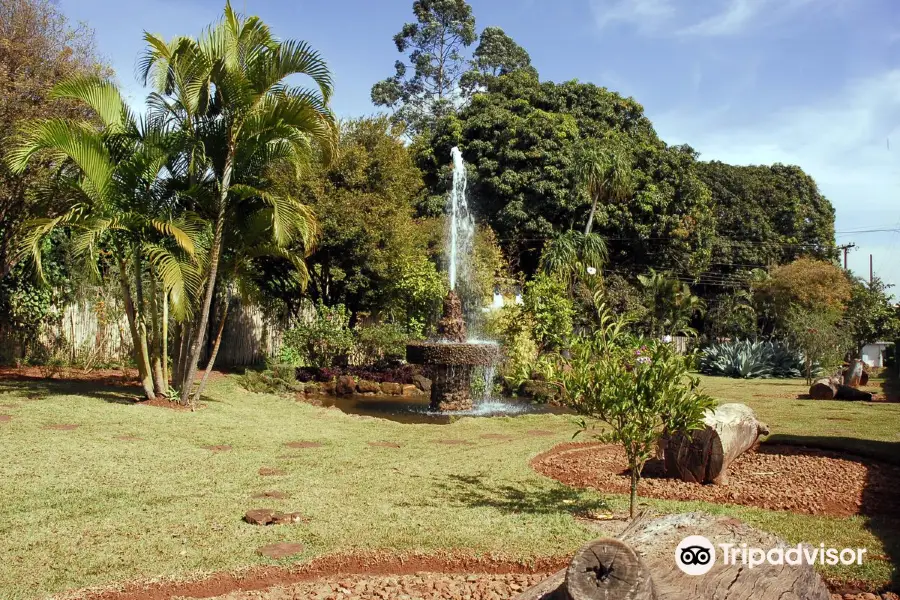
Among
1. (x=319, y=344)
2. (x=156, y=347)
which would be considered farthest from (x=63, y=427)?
(x=319, y=344)

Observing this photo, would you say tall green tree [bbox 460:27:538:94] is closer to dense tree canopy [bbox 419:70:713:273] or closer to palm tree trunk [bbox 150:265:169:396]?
dense tree canopy [bbox 419:70:713:273]

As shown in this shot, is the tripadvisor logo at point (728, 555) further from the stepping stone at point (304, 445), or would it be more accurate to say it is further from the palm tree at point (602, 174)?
the palm tree at point (602, 174)

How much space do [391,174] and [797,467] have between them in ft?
42.3

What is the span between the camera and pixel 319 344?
1722 centimetres

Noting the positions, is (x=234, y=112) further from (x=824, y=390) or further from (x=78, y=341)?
(x=824, y=390)

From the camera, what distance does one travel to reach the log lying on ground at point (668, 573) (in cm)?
248

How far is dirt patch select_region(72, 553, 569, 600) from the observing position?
3.93 m

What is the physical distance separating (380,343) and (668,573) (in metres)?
15.2

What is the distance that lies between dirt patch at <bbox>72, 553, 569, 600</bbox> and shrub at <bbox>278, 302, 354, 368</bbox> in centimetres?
1279

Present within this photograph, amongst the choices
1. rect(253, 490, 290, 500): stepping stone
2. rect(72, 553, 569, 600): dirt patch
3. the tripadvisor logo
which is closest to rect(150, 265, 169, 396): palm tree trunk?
rect(253, 490, 290, 500): stepping stone

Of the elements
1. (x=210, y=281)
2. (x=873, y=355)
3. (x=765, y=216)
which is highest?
(x=765, y=216)

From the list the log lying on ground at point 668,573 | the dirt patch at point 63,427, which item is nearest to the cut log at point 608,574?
the log lying on ground at point 668,573

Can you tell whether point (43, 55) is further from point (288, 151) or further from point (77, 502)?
point (77, 502)

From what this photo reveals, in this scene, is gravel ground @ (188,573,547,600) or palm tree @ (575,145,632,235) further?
palm tree @ (575,145,632,235)
